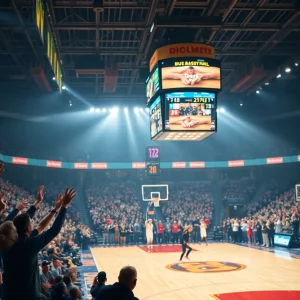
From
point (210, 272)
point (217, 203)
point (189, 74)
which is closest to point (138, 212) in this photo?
point (217, 203)

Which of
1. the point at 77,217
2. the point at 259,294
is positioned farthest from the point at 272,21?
the point at 77,217

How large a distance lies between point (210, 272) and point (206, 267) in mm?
1260

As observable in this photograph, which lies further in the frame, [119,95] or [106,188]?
[106,188]

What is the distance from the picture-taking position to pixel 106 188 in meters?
37.8

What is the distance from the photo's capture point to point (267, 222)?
24.7m

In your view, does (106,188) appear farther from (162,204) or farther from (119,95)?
(119,95)

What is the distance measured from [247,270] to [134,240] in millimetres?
14268

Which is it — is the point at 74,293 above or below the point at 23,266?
below

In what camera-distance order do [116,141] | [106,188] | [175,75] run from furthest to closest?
[116,141] → [106,188] → [175,75]

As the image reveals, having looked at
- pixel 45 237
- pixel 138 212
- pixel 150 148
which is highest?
pixel 150 148

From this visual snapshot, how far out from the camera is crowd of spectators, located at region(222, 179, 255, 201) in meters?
37.1

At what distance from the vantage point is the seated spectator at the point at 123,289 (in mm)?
3486

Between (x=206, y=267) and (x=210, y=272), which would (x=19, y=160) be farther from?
(x=210, y=272)

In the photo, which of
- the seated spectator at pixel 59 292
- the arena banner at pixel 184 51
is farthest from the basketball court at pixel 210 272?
the arena banner at pixel 184 51
